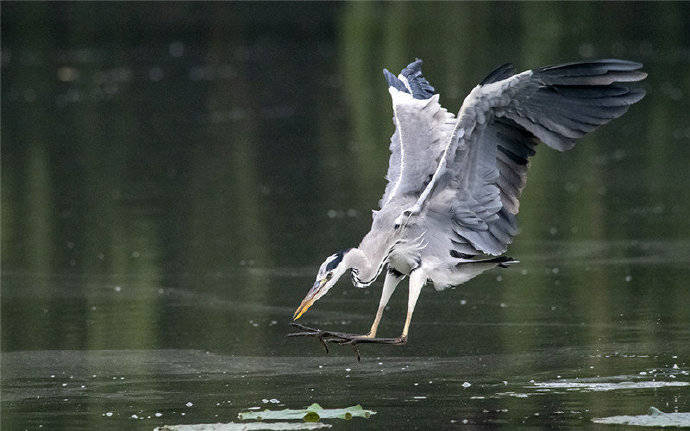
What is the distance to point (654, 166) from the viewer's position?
17.8 metres

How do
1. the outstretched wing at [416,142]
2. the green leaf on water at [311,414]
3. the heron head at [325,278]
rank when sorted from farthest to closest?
1. the outstretched wing at [416,142]
2. the heron head at [325,278]
3. the green leaf on water at [311,414]

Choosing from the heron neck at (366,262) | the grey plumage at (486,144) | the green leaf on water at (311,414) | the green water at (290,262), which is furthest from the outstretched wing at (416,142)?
the green leaf on water at (311,414)

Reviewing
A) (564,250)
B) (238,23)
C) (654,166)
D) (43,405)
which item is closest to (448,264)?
(43,405)

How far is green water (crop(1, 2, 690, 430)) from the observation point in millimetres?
8547

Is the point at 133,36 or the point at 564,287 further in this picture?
Result: the point at 133,36

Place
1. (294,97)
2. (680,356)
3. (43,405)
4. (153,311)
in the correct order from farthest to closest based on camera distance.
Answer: (294,97) < (153,311) < (680,356) < (43,405)

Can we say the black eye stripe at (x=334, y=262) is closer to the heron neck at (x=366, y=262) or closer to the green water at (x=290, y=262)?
the heron neck at (x=366, y=262)

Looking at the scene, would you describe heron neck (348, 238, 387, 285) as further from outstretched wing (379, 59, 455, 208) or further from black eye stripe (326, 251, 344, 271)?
outstretched wing (379, 59, 455, 208)

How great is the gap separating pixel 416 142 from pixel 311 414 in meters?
2.16

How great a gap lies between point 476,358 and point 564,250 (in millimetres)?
3978

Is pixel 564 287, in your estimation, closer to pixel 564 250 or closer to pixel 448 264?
pixel 564 250

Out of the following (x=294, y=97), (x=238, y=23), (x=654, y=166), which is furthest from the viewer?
(x=238, y=23)

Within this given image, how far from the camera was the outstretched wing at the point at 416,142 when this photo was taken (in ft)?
29.9

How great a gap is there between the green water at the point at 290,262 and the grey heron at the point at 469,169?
2.26 feet
